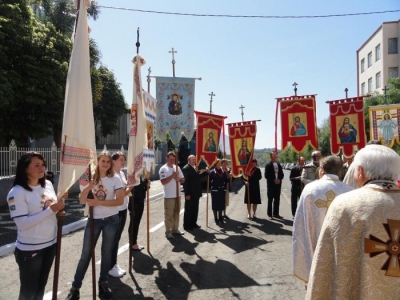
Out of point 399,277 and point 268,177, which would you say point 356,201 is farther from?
point 268,177

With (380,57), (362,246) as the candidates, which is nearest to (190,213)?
(362,246)

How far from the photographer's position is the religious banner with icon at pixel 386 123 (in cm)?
1073

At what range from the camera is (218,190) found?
10703 millimetres

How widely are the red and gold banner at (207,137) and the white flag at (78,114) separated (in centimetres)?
699

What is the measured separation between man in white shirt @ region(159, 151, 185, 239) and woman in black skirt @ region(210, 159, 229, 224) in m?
2.18

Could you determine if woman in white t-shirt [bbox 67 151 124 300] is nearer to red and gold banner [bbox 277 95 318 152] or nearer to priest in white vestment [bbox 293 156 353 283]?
priest in white vestment [bbox 293 156 353 283]

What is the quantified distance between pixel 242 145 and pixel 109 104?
2971 centimetres

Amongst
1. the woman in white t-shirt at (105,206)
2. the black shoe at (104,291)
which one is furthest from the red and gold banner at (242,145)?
the black shoe at (104,291)

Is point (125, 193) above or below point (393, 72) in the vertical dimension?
below

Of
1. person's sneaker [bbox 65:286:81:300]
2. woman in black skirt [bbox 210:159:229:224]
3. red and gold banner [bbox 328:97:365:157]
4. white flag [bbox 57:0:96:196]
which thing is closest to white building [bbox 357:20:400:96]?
red and gold banner [bbox 328:97:365:157]

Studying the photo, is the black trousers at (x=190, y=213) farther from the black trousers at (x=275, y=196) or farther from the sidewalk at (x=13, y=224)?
the sidewalk at (x=13, y=224)

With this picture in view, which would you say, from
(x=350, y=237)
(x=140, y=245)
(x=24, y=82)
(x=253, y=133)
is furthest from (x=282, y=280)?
(x=24, y=82)

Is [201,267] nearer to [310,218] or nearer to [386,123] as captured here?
[310,218]

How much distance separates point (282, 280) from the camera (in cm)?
555
